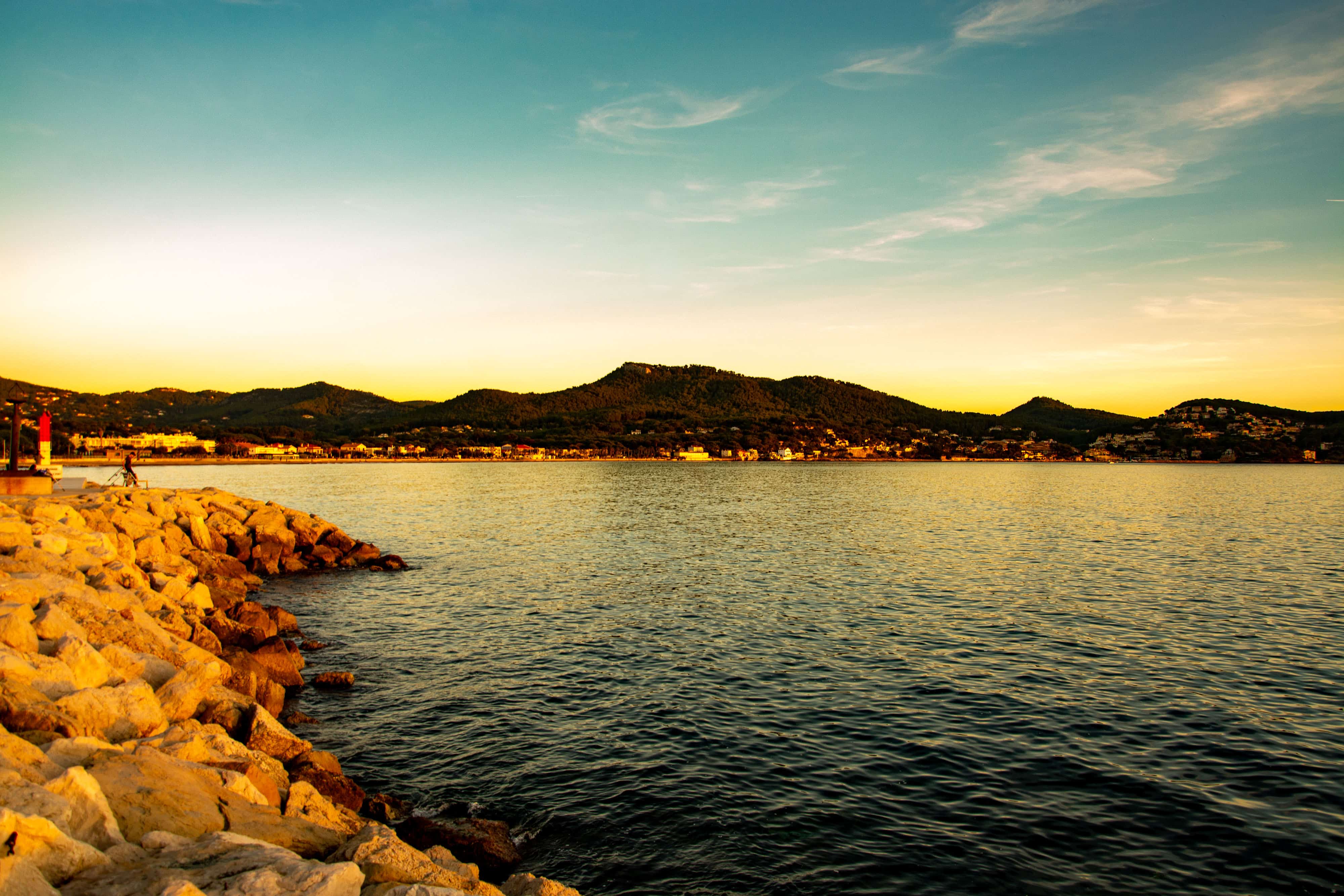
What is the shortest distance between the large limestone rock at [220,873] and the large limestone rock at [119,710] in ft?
11.9

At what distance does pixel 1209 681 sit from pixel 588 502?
58.4 meters

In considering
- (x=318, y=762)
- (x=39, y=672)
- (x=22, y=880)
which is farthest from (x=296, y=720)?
(x=22, y=880)

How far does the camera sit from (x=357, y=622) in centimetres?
2319

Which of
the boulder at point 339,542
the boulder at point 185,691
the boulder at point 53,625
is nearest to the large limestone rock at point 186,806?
the boulder at point 185,691

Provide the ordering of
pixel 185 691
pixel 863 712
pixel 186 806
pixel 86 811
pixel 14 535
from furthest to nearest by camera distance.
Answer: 1. pixel 14 535
2. pixel 863 712
3. pixel 185 691
4. pixel 186 806
5. pixel 86 811

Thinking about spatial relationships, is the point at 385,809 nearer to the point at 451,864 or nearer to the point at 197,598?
the point at 451,864

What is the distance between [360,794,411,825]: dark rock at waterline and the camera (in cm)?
1055

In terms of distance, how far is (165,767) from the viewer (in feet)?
25.9

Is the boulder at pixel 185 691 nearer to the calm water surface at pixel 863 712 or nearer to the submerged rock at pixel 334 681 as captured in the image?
the calm water surface at pixel 863 712

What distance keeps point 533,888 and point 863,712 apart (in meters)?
9.04

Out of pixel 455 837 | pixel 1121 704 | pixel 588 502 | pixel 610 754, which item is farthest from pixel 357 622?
pixel 588 502

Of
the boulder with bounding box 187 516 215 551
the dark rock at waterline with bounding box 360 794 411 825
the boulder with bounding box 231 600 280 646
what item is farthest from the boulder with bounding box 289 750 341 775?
the boulder with bounding box 187 516 215 551

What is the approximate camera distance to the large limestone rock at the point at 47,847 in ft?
17.4

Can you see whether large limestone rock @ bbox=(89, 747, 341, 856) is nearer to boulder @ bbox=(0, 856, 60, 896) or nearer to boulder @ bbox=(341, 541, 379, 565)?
boulder @ bbox=(0, 856, 60, 896)
